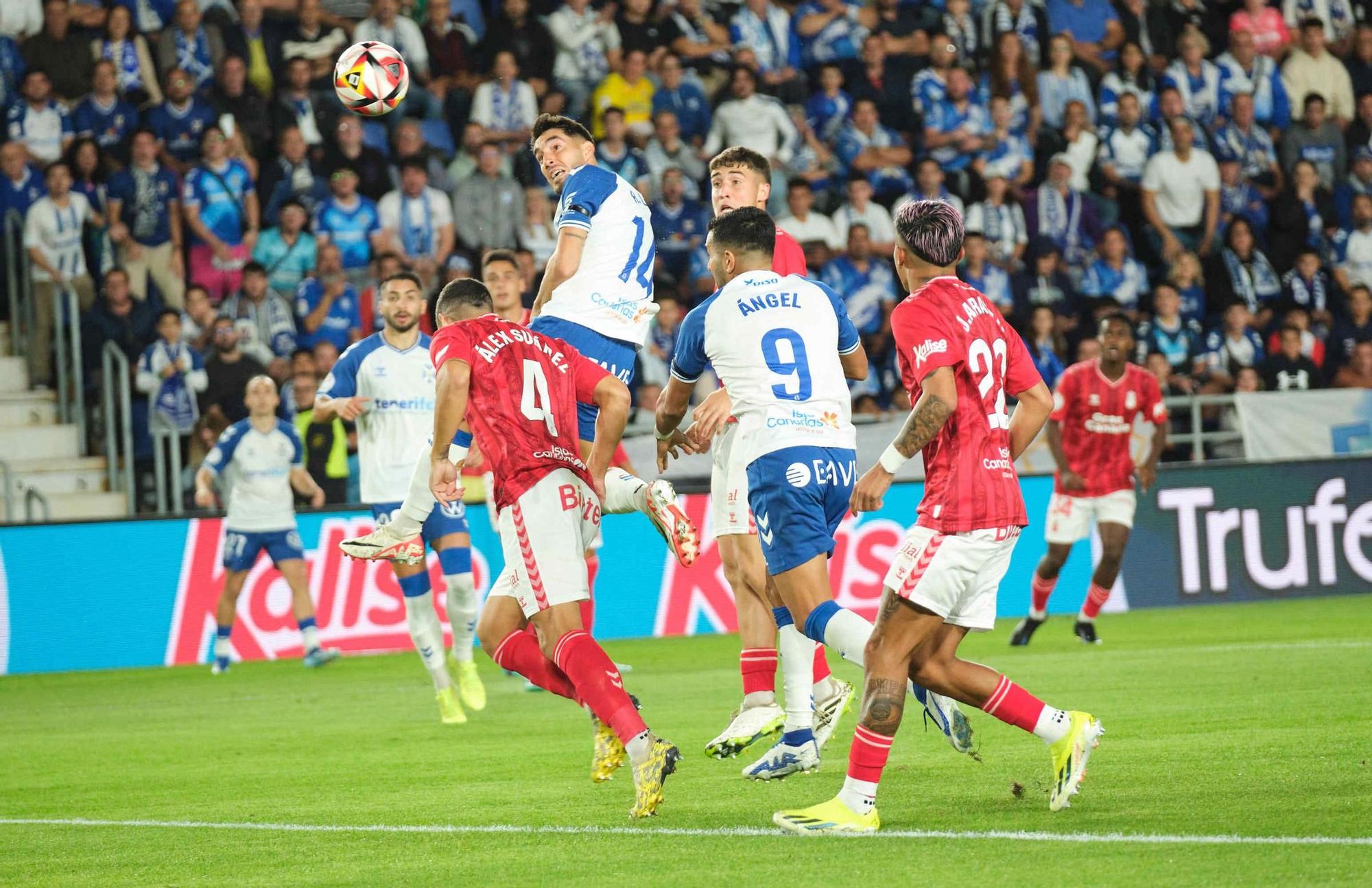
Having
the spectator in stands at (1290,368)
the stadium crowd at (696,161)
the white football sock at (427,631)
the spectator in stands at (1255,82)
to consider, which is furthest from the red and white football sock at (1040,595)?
the spectator in stands at (1255,82)

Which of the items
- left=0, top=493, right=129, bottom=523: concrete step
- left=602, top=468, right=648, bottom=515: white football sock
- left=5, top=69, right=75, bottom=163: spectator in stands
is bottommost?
left=0, top=493, right=129, bottom=523: concrete step

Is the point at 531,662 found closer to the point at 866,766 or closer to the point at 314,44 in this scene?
the point at 866,766

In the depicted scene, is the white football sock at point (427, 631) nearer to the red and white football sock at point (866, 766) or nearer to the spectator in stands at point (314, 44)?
the red and white football sock at point (866, 766)

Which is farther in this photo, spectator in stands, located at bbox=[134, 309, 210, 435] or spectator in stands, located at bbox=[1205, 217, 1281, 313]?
spectator in stands, located at bbox=[1205, 217, 1281, 313]

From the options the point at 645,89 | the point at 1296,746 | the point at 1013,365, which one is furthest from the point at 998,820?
the point at 645,89

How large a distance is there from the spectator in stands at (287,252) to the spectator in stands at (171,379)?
4.46 feet

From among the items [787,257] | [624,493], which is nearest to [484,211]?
[787,257]

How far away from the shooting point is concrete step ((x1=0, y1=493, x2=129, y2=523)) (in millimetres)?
17844

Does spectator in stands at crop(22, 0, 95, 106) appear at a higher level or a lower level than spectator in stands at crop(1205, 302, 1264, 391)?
higher

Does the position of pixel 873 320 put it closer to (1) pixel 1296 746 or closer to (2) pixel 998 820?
(1) pixel 1296 746

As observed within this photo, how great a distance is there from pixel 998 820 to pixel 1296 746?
6.91ft

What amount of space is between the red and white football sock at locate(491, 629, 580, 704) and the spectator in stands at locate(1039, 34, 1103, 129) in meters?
16.3

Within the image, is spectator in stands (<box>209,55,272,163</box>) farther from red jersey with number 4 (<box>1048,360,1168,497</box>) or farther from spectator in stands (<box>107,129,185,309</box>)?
red jersey with number 4 (<box>1048,360,1168,497</box>)

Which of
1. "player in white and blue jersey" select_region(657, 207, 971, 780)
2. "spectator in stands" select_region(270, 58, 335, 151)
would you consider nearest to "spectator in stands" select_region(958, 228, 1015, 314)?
"spectator in stands" select_region(270, 58, 335, 151)
